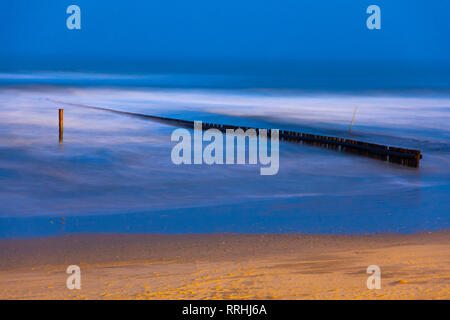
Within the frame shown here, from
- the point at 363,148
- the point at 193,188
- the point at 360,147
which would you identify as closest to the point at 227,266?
the point at 193,188

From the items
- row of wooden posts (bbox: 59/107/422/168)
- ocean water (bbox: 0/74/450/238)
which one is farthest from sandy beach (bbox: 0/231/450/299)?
row of wooden posts (bbox: 59/107/422/168)

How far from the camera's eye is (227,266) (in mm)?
7719

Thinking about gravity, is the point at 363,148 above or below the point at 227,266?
above

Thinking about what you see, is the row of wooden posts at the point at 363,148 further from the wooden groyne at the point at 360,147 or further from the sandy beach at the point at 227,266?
the sandy beach at the point at 227,266

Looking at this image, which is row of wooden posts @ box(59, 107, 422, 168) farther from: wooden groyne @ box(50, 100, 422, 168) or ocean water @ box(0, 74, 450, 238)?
ocean water @ box(0, 74, 450, 238)

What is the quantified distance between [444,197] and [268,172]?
4.95 m

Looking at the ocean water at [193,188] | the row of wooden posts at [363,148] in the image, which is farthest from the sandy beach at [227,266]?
the row of wooden posts at [363,148]

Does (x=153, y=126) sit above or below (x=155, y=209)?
above

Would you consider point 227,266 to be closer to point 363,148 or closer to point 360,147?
point 363,148

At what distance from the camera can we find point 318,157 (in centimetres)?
1975

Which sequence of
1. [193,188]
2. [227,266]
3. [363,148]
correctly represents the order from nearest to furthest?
[227,266]
[193,188]
[363,148]

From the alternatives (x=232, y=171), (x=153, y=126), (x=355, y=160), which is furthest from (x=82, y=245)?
(x=153, y=126)
